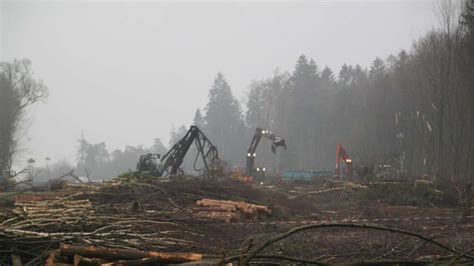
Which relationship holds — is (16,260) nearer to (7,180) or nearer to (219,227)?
(219,227)

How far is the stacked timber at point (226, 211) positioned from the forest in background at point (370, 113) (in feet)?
38.7

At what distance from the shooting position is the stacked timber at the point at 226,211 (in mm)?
11833

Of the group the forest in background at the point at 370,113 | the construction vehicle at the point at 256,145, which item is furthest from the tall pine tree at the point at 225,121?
the construction vehicle at the point at 256,145

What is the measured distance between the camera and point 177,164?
891 inches

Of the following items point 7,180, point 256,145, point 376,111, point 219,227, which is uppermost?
point 376,111

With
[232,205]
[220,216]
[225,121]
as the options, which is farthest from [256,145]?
[225,121]

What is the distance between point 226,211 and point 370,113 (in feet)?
139

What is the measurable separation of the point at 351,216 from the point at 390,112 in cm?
3607

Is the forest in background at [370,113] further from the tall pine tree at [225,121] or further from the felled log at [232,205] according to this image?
the felled log at [232,205]

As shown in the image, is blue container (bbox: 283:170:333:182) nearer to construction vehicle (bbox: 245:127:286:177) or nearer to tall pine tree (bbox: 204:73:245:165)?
construction vehicle (bbox: 245:127:286:177)

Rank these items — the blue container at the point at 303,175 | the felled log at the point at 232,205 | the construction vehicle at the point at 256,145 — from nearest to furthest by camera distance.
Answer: the felled log at the point at 232,205 < the construction vehicle at the point at 256,145 < the blue container at the point at 303,175

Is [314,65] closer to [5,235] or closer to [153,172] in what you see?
[153,172]

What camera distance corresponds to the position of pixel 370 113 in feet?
169

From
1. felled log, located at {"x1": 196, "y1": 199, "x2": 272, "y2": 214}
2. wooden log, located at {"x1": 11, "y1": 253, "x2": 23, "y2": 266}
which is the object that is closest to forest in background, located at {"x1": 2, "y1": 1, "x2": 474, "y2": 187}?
felled log, located at {"x1": 196, "y1": 199, "x2": 272, "y2": 214}
